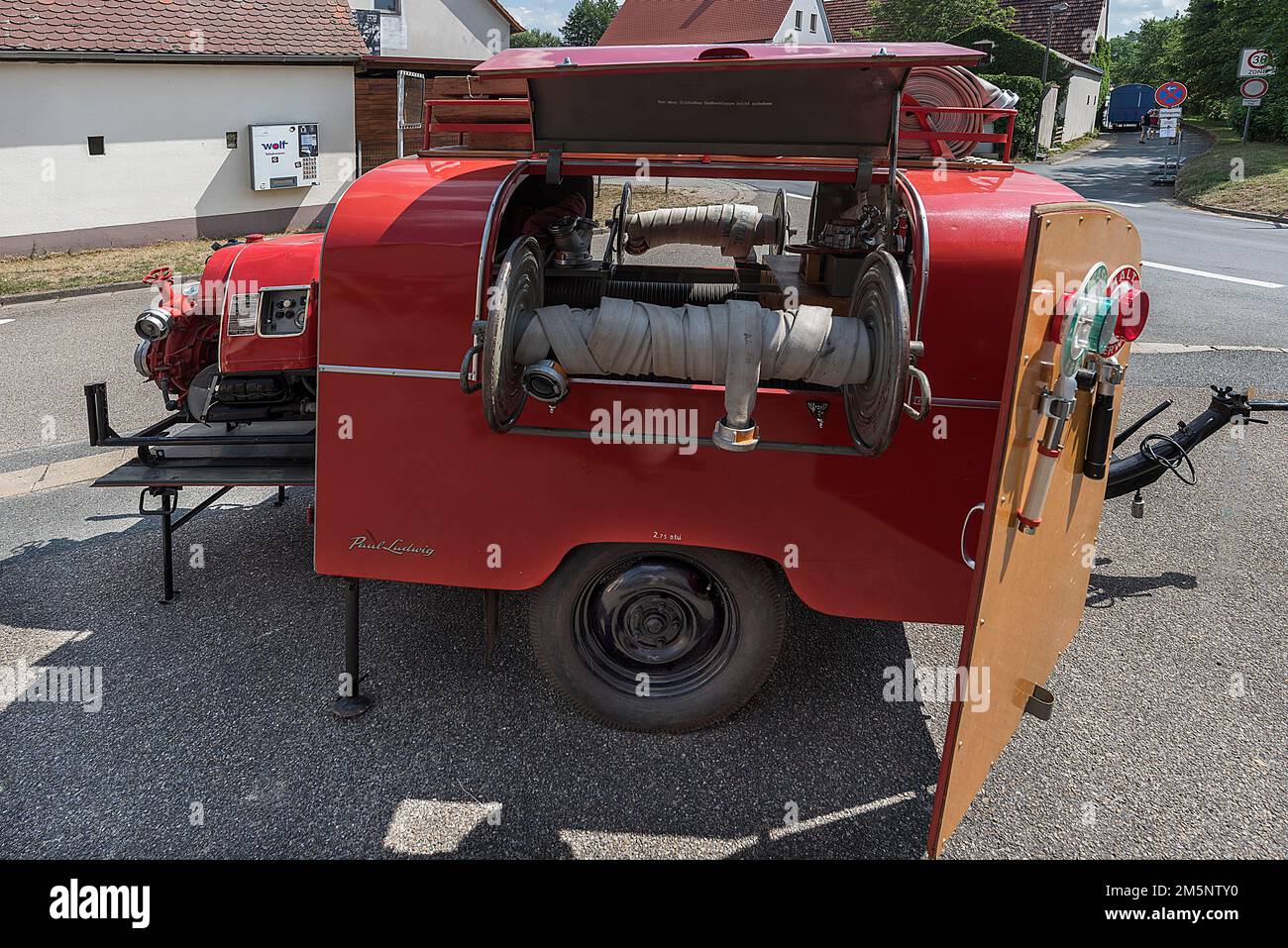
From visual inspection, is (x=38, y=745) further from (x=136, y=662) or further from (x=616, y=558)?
(x=616, y=558)

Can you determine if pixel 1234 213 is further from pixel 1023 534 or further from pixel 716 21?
pixel 716 21

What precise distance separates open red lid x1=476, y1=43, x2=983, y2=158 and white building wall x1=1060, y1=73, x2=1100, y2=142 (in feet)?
124

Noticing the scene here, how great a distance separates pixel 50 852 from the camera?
3344 millimetres

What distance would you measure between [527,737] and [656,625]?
719 mm

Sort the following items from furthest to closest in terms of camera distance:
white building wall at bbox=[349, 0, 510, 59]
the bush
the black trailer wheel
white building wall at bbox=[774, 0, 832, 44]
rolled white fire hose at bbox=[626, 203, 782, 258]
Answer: white building wall at bbox=[774, 0, 832, 44] < the bush < white building wall at bbox=[349, 0, 510, 59] < rolled white fire hose at bbox=[626, 203, 782, 258] < the black trailer wheel

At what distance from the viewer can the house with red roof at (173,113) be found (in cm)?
1430

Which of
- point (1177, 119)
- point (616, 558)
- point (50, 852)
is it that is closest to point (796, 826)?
point (616, 558)

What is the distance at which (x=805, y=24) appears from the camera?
4116cm

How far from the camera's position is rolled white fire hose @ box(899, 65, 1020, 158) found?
481cm

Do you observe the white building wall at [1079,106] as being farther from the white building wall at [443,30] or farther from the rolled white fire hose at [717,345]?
the rolled white fire hose at [717,345]

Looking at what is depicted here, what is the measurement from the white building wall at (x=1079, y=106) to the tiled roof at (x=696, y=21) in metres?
11.5

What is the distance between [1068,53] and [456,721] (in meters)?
46.8

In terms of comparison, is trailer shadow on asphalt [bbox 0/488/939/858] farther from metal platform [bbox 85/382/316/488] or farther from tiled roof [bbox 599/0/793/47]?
tiled roof [bbox 599/0/793/47]

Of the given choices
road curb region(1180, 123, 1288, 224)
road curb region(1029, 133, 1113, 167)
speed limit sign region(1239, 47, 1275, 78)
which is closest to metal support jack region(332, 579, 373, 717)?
road curb region(1180, 123, 1288, 224)
